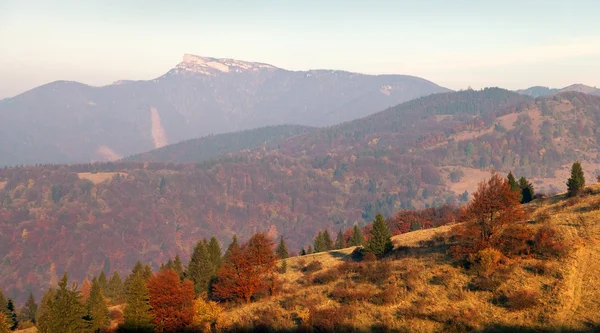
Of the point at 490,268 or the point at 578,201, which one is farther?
the point at 578,201

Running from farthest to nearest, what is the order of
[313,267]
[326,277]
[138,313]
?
1. [313,267]
2. [326,277]
3. [138,313]

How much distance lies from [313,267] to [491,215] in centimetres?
2503

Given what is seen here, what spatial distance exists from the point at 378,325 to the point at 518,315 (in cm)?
1046

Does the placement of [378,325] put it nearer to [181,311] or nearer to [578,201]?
[181,311]

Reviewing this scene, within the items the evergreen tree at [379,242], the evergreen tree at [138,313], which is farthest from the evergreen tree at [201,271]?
the evergreen tree at [379,242]

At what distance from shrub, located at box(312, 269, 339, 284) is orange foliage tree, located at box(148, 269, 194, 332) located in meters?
14.1

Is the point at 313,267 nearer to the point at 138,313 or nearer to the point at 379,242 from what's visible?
the point at 379,242

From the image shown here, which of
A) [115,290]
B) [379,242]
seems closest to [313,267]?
[379,242]

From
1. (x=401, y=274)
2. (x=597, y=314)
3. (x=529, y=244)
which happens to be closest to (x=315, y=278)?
(x=401, y=274)

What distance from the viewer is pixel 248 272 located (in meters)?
54.6

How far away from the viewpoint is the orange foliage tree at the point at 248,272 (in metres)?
53.2

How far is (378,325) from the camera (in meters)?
37.4

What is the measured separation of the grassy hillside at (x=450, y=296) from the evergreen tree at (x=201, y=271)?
57.4 feet

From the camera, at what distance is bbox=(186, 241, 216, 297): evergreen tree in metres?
67.8
